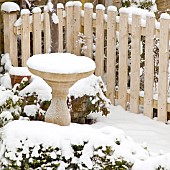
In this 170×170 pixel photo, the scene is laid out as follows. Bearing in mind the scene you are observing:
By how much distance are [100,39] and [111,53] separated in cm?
25

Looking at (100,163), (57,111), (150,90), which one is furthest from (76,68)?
(150,90)

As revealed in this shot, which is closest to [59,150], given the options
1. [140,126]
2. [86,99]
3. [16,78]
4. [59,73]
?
[59,73]

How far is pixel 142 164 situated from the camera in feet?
15.7

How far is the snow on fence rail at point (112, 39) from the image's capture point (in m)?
6.93

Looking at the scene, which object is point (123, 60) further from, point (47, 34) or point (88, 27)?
point (47, 34)

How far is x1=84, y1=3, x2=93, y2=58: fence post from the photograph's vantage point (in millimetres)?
7438

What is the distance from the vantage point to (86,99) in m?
6.69

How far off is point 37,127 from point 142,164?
96 centimetres

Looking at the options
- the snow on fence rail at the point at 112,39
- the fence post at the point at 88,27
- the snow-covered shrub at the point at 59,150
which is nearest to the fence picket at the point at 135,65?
the snow on fence rail at the point at 112,39

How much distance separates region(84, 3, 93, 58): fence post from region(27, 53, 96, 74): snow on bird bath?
2.07 meters

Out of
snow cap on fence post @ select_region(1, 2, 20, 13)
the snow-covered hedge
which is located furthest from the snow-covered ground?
snow cap on fence post @ select_region(1, 2, 20, 13)

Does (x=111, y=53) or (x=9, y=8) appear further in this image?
(x=111, y=53)

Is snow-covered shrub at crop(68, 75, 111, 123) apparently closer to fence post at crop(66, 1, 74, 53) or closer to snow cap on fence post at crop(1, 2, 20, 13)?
fence post at crop(66, 1, 74, 53)

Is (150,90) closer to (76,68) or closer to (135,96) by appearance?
(135,96)
